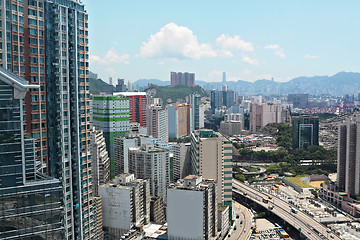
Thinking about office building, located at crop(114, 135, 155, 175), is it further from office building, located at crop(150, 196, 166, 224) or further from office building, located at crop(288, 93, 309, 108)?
office building, located at crop(288, 93, 309, 108)

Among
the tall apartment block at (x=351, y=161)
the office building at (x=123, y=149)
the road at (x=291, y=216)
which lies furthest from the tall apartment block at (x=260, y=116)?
the office building at (x=123, y=149)

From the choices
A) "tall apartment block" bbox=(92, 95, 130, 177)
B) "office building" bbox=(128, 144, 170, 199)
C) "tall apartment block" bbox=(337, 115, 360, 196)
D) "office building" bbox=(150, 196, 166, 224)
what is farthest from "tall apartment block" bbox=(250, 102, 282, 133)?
"office building" bbox=(150, 196, 166, 224)

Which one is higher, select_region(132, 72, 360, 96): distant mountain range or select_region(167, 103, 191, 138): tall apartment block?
select_region(132, 72, 360, 96): distant mountain range

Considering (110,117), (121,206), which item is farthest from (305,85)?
(121,206)

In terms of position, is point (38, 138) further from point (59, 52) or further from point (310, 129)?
point (310, 129)

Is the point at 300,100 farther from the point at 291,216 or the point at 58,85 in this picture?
the point at 58,85

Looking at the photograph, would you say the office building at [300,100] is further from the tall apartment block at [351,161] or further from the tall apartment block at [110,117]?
the tall apartment block at [110,117]
